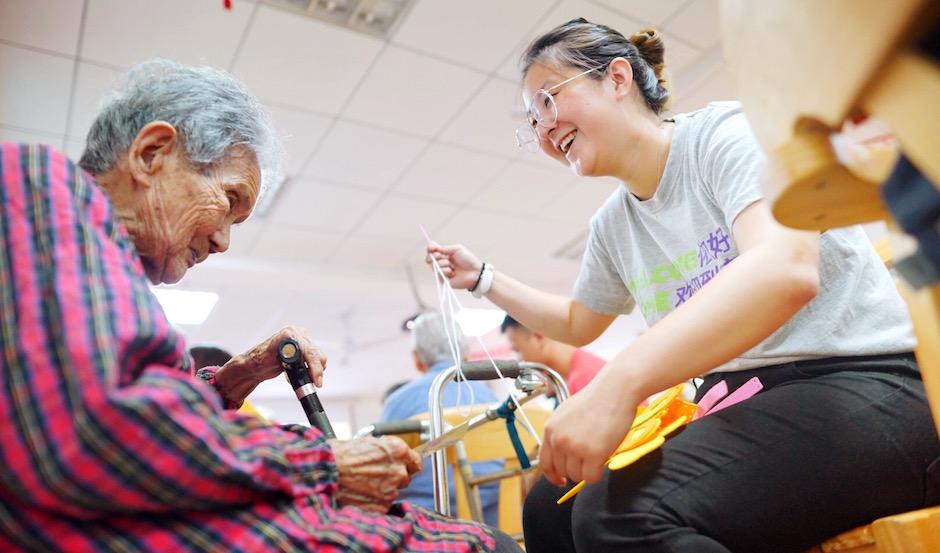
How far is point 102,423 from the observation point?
20.7 inches

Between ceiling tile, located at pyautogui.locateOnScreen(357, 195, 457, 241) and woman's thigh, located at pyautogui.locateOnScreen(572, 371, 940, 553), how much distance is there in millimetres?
3638

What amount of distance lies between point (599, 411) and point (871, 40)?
505mm

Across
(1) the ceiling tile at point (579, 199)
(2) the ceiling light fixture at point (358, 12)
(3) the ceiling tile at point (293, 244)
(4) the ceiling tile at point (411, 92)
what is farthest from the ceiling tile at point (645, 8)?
(3) the ceiling tile at point (293, 244)

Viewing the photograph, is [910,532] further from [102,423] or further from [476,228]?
[476,228]

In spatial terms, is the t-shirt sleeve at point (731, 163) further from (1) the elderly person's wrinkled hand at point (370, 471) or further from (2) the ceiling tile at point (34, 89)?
(2) the ceiling tile at point (34, 89)

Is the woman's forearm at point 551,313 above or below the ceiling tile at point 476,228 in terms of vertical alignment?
below

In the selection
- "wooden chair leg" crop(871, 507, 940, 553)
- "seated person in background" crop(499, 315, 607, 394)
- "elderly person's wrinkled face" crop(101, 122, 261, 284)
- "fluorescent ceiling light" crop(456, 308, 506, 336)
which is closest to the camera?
"wooden chair leg" crop(871, 507, 940, 553)

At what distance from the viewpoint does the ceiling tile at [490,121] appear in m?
3.29

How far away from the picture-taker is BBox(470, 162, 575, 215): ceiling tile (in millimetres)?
4188

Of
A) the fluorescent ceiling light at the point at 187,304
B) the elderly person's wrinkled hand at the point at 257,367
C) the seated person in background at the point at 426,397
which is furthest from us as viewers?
the fluorescent ceiling light at the point at 187,304

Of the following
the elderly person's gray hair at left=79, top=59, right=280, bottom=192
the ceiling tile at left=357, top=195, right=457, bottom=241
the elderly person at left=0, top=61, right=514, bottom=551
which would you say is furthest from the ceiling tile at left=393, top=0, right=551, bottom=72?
the elderly person at left=0, top=61, right=514, bottom=551

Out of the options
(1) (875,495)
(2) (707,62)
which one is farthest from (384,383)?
(1) (875,495)

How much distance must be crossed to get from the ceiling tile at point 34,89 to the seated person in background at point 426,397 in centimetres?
206

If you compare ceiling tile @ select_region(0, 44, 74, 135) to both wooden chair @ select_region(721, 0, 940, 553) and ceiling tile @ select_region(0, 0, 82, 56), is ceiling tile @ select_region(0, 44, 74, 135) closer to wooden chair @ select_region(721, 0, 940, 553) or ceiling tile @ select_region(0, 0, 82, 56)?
ceiling tile @ select_region(0, 0, 82, 56)
